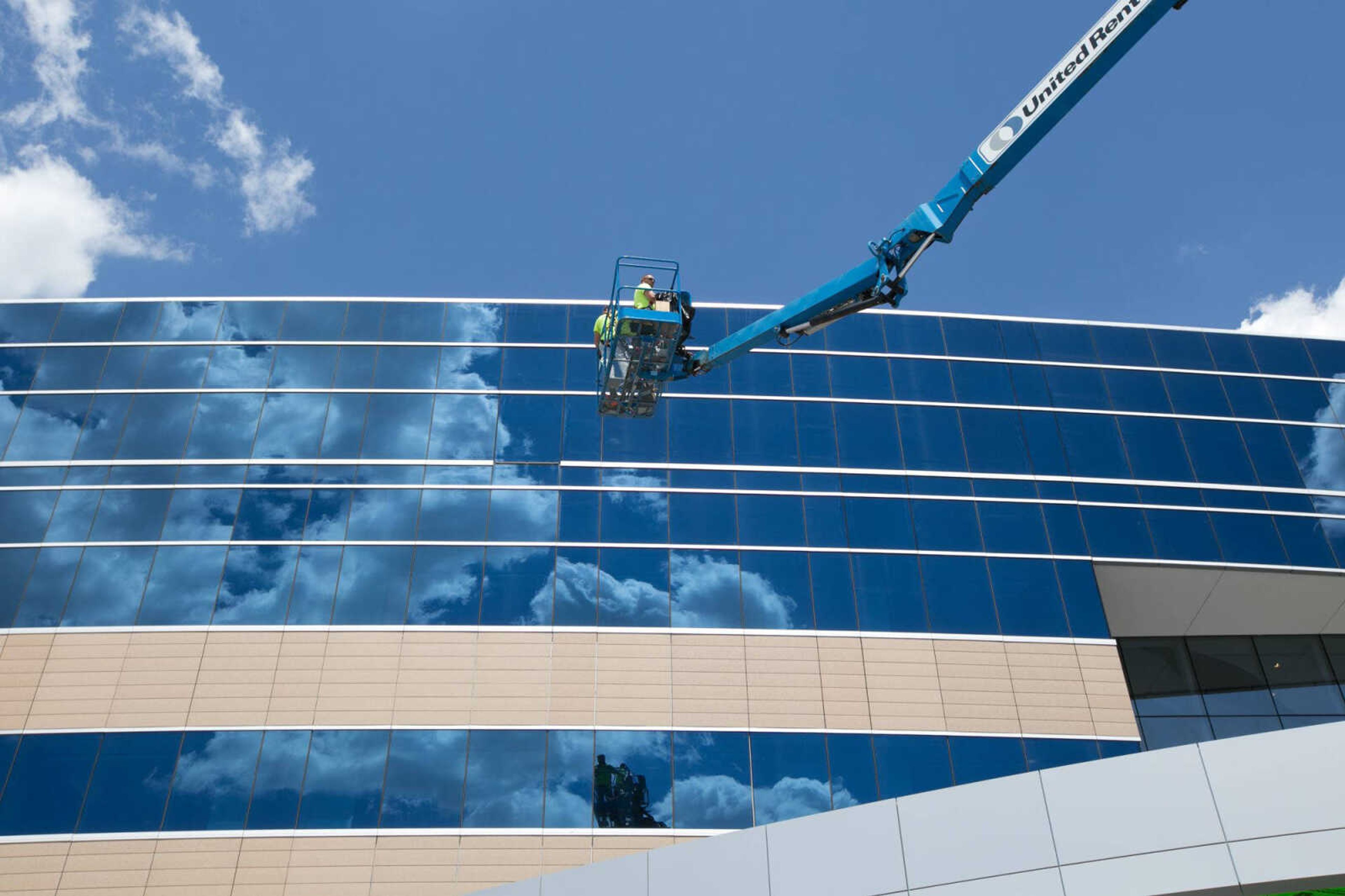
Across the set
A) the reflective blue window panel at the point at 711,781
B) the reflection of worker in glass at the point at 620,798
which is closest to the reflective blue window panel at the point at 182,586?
the reflection of worker in glass at the point at 620,798

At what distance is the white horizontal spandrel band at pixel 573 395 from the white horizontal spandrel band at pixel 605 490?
347cm

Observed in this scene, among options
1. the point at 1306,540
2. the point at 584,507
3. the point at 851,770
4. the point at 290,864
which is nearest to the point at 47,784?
the point at 290,864

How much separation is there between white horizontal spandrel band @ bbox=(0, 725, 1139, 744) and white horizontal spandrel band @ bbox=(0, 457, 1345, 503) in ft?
25.6

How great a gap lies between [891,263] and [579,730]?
16.2m

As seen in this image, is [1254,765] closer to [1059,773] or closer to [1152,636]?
[1059,773]

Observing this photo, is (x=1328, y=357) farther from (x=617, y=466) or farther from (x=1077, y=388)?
(x=617, y=466)

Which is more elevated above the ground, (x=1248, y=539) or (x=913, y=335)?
(x=913, y=335)

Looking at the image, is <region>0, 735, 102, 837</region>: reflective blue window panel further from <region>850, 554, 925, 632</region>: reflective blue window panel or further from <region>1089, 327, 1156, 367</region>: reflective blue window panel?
<region>1089, 327, 1156, 367</region>: reflective blue window panel

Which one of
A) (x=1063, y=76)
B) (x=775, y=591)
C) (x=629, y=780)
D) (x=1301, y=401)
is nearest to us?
(x=1063, y=76)

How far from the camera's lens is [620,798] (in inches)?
1096

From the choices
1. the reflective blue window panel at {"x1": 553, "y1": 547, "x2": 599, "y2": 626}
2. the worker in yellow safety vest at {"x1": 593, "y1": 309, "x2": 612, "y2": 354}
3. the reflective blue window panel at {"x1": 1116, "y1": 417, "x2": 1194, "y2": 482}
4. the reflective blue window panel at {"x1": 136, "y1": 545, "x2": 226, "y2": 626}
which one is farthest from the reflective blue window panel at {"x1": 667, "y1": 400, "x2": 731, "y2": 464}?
the reflective blue window panel at {"x1": 136, "y1": 545, "x2": 226, "y2": 626}

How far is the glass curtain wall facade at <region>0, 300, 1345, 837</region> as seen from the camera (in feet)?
92.0

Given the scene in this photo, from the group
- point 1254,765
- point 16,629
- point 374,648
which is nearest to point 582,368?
point 374,648

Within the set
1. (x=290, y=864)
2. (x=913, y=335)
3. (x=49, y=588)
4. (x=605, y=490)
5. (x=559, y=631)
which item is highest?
(x=913, y=335)
